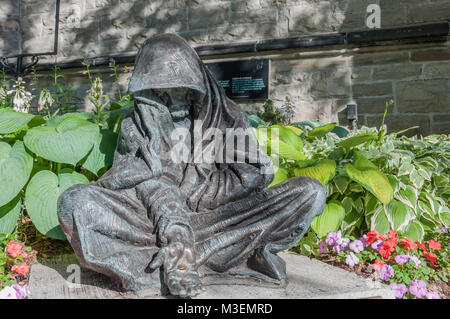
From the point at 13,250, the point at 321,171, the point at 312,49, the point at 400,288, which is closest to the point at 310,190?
the point at 321,171

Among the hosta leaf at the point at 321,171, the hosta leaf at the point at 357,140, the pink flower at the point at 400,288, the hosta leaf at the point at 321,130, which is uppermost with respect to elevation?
the hosta leaf at the point at 321,130

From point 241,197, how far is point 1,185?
148 cm

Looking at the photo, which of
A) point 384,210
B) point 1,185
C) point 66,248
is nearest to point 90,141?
point 1,185

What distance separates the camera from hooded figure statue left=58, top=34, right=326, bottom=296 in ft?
6.49

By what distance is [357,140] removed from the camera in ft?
10.1

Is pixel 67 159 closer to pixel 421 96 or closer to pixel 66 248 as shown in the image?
pixel 66 248

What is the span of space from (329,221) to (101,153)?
1.60 m

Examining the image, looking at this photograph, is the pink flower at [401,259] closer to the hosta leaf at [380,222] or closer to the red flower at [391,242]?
the red flower at [391,242]

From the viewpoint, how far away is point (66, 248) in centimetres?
285

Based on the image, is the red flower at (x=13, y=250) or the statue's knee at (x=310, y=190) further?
the red flower at (x=13, y=250)

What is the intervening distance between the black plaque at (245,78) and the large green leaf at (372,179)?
307 centimetres

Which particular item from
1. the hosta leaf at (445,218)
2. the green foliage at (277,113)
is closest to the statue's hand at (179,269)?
the hosta leaf at (445,218)

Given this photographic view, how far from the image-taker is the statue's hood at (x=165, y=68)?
224cm
